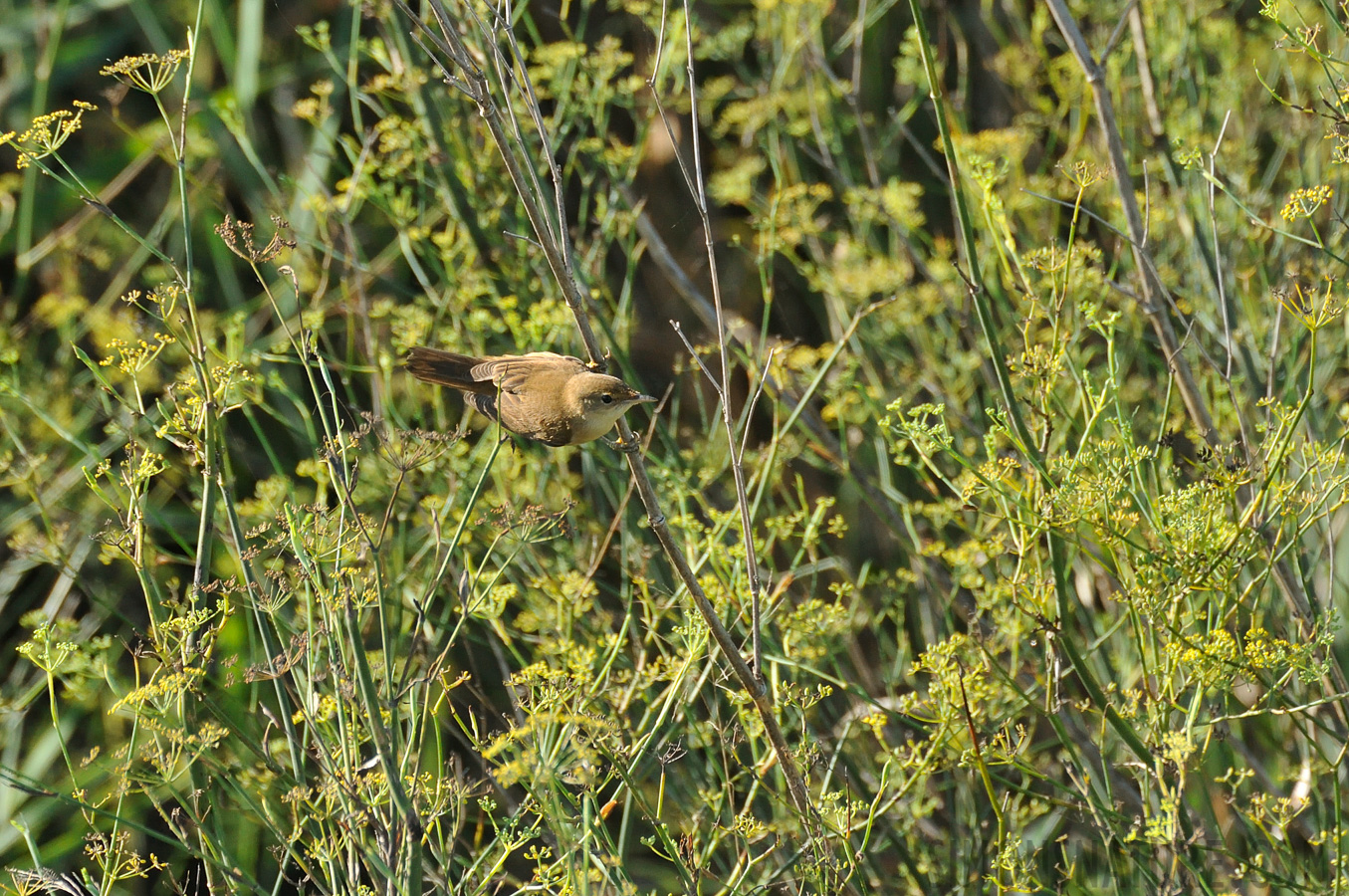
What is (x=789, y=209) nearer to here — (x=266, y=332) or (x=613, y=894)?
(x=613, y=894)

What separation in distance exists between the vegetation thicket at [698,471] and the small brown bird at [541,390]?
0.48 feet

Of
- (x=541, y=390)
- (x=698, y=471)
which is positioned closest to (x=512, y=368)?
(x=541, y=390)

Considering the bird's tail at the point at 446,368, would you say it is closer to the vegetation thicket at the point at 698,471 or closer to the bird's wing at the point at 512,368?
the bird's wing at the point at 512,368

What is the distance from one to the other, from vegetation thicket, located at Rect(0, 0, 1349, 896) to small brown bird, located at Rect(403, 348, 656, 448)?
15 centimetres

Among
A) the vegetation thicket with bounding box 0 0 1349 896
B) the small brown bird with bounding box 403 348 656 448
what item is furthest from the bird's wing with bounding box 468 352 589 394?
the vegetation thicket with bounding box 0 0 1349 896

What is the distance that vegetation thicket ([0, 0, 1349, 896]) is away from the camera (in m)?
1.53

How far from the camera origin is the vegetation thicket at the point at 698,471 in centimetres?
153

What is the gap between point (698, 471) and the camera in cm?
268

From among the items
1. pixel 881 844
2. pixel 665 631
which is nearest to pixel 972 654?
pixel 881 844

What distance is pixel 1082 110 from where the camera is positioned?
9.05 ft

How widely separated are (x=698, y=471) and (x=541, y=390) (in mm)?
692

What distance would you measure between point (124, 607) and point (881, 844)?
2.91m

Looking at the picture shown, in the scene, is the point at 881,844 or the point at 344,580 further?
the point at 881,844

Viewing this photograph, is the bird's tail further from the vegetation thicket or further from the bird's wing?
the vegetation thicket
